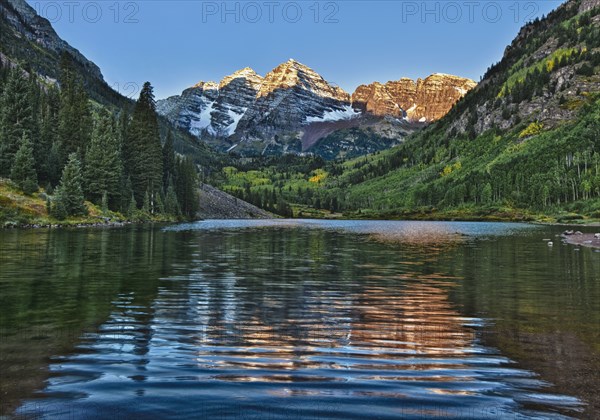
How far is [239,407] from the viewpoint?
1017 cm

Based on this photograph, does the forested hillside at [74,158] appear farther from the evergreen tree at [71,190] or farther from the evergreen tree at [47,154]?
the evergreen tree at [47,154]

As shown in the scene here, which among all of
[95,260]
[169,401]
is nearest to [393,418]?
[169,401]

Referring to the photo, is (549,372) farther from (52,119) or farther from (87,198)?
(52,119)

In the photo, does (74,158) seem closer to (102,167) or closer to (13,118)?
(102,167)

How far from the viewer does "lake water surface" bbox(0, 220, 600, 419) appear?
34.5 feet

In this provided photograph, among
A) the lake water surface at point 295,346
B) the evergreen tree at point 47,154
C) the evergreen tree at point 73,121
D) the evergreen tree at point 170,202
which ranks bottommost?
the lake water surface at point 295,346

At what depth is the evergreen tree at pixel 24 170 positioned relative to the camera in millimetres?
106775

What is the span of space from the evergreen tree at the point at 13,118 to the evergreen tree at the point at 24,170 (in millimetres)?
6431

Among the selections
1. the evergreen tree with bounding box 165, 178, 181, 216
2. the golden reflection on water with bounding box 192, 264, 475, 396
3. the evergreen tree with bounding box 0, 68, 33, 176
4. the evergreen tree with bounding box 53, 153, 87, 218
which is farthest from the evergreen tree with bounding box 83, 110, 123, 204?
the golden reflection on water with bounding box 192, 264, 475, 396

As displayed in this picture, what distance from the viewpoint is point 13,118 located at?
388ft

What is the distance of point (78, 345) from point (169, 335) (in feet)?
9.36

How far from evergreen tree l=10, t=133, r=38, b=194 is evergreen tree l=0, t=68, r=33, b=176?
643 centimetres

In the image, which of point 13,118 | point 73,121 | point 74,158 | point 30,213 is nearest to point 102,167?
point 74,158

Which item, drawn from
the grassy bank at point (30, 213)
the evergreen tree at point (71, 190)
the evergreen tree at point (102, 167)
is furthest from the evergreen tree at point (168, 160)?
the evergreen tree at point (71, 190)
